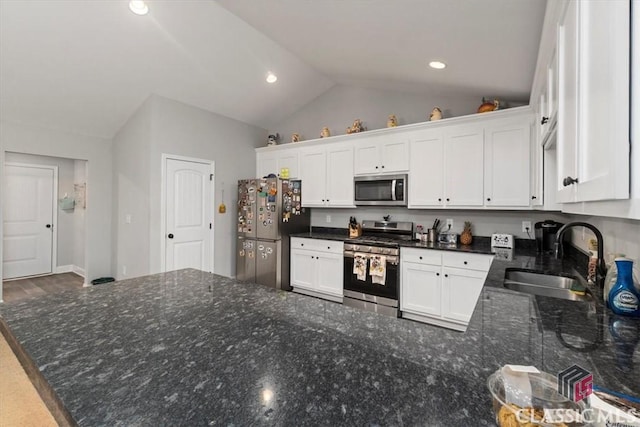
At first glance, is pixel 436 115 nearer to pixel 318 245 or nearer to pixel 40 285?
pixel 318 245

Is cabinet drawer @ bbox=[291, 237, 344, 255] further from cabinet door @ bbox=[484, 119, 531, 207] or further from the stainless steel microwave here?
cabinet door @ bbox=[484, 119, 531, 207]

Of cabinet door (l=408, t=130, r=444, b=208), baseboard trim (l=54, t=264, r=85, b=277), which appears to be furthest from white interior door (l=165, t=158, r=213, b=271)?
baseboard trim (l=54, t=264, r=85, b=277)

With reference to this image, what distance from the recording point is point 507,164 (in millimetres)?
2973

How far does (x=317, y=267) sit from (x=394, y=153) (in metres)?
1.78

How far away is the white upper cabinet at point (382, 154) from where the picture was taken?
3.57 metres

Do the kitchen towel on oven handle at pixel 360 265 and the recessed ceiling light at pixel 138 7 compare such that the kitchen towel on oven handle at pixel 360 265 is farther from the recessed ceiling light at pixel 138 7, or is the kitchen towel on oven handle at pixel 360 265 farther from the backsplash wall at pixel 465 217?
the recessed ceiling light at pixel 138 7

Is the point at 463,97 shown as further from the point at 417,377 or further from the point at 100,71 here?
the point at 100,71

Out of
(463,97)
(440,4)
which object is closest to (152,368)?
(440,4)

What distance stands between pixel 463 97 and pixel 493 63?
107 cm

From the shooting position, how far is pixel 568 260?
2.42 metres

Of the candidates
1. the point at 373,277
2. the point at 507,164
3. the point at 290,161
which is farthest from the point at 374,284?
the point at 290,161

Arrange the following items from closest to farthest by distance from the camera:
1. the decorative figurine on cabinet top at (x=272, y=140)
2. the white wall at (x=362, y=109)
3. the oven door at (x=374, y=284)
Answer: the oven door at (x=374, y=284)
the white wall at (x=362, y=109)
the decorative figurine on cabinet top at (x=272, y=140)
